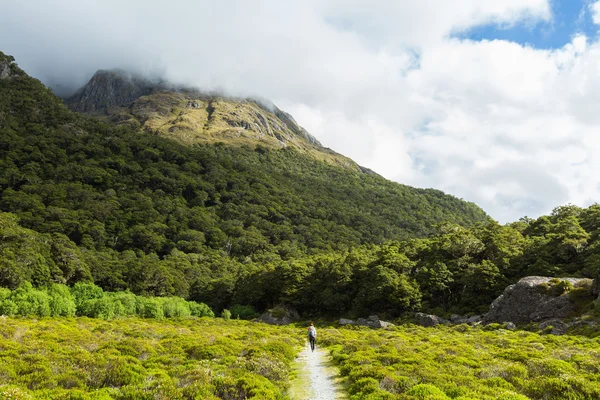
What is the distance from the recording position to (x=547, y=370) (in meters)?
18.3

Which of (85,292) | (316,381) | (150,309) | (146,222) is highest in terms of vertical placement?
(146,222)

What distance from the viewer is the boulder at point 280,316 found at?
7412 cm

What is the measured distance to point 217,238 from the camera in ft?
480

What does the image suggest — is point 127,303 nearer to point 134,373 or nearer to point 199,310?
point 199,310

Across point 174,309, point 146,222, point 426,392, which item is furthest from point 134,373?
point 146,222

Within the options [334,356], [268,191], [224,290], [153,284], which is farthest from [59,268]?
[268,191]

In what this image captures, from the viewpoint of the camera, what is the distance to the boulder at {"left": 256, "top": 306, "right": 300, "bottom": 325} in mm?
74125

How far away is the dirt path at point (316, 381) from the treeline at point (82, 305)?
4530 cm

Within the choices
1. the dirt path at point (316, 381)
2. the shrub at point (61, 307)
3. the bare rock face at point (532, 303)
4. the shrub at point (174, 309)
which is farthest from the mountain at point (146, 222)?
the dirt path at point (316, 381)

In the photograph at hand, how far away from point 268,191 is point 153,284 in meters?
105

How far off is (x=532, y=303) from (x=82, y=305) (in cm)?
6543

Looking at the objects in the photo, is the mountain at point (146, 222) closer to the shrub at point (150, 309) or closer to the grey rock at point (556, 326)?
the shrub at point (150, 309)

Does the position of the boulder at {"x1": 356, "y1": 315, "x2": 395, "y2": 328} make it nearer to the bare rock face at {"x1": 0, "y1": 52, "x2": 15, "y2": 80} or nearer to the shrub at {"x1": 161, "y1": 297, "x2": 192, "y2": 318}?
the shrub at {"x1": 161, "y1": 297, "x2": 192, "y2": 318}

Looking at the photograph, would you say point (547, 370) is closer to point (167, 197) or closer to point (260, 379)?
point (260, 379)
